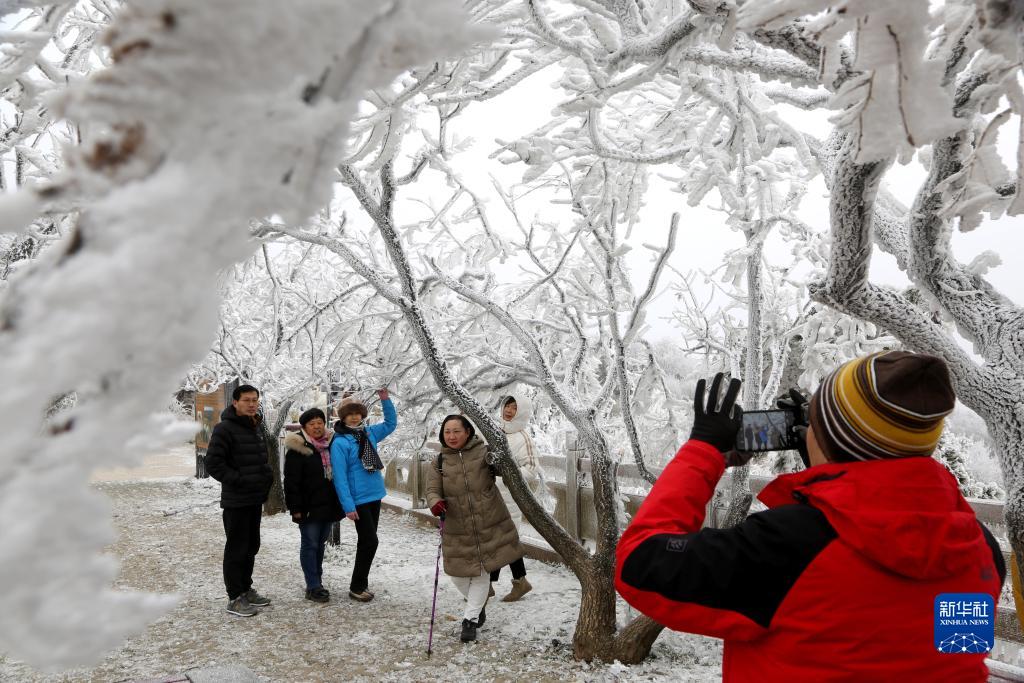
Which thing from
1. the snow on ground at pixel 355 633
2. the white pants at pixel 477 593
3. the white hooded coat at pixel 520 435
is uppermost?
the white hooded coat at pixel 520 435

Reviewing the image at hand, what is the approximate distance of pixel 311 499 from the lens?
4852 millimetres

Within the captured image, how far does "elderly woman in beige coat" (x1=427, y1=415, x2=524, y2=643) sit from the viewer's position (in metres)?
4.17

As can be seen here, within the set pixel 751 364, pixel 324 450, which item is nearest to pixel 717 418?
pixel 751 364

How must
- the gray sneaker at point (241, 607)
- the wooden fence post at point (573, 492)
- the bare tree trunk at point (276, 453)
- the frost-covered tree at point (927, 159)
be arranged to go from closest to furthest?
the frost-covered tree at point (927, 159)
the gray sneaker at point (241, 607)
the wooden fence post at point (573, 492)
the bare tree trunk at point (276, 453)

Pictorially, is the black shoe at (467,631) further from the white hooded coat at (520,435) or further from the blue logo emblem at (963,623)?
the blue logo emblem at (963,623)

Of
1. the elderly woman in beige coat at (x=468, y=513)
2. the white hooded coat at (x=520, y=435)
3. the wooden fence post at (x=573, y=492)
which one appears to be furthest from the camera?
the wooden fence post at (x=573, y=492)

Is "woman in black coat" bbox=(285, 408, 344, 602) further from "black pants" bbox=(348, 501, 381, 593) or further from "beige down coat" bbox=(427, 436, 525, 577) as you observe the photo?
"beige down coat" bbox=(427, 436, 525, 577)

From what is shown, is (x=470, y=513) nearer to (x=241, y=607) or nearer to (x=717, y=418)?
(x=241, y=607)

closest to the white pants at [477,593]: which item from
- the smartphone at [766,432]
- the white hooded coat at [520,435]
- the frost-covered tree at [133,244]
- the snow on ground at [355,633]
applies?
the snow on ground at [355,633]

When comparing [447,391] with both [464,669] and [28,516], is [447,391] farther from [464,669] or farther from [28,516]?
[28,516]

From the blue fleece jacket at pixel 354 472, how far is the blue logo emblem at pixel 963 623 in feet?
13.7

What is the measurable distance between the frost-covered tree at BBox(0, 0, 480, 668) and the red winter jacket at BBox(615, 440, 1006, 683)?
3.12ft

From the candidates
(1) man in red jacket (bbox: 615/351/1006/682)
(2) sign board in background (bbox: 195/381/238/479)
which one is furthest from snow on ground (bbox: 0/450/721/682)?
(2) sign board in background (bbox: 195/381/238/479)

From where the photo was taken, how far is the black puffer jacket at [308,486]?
4.80 m
